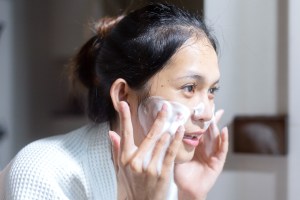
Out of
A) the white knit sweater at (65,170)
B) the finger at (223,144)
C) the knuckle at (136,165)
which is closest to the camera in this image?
the knuckle at (136,165)

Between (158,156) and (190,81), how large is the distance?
17 cm

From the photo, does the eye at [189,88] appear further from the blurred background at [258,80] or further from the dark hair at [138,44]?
the blurred background at [258,80]

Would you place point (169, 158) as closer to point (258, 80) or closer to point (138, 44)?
point (138, 44)

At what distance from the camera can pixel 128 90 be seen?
0.74 meters

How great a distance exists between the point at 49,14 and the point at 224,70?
739 mm

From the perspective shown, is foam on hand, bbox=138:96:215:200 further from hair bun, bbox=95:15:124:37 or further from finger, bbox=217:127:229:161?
hair bun, bbox=95:15:124:37

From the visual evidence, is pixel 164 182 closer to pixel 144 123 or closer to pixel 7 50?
pixel 144 123

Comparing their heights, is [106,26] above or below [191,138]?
above

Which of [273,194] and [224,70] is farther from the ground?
[224,70]

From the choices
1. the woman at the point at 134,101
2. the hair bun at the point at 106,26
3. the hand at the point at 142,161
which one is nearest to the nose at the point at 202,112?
the woman at the point at 134,101

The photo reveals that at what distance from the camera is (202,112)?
713 millimetres

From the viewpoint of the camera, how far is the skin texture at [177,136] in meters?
0.59

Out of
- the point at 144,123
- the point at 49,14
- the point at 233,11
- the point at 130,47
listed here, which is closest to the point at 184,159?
the point at 144,123

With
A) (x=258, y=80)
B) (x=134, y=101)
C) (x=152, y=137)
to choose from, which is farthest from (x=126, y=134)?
(x=258, y=80)
